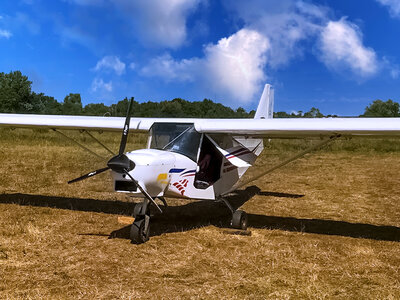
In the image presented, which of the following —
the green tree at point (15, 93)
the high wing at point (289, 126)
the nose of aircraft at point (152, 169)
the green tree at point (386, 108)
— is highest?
the green tree at point (386, 108)

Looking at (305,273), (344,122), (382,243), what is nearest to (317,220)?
(382,243)

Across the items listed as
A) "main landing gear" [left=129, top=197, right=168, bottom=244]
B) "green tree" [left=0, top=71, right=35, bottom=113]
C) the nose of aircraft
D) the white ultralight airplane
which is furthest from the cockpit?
"green tree" [left=0, top=71, right=35, bottom=113]

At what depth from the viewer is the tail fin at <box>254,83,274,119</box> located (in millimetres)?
12109

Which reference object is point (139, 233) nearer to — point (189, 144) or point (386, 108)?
point (189, 144)

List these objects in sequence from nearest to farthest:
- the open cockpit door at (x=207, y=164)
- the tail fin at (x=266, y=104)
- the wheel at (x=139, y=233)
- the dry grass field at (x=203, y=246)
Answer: the dry grass field at (x=203, y=246), the wheel at (x=139, y=233), the open cockpit door at (x=207, y=164), the tail fin at (x=266, y=104)

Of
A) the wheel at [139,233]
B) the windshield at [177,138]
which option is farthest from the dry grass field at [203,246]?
the windshield at [177,138]

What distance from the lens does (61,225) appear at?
311 inches

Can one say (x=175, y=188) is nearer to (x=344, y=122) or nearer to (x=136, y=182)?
(x=136, y=182)

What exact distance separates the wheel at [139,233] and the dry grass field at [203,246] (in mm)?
133

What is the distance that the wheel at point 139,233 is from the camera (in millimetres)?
6672

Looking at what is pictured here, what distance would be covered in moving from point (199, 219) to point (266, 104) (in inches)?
207

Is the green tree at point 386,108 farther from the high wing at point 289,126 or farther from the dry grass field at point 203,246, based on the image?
the high wing at point 289,126

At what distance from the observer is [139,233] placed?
6.67 m

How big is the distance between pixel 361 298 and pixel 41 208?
761cm
